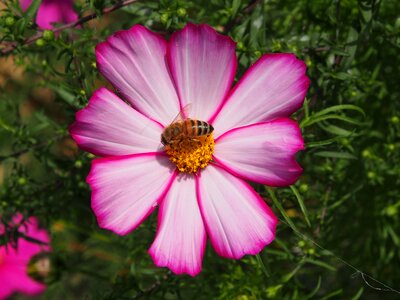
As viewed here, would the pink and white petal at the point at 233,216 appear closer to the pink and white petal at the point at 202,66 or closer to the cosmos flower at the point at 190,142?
the cosmos flower at the point at 190,142

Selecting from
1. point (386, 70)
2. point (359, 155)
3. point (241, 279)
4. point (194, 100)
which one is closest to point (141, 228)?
point (241, 279)

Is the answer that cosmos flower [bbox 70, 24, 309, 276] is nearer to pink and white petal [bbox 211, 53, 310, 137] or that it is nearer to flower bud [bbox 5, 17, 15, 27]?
pink and white petal [bbox 211, 53, 310, 137]

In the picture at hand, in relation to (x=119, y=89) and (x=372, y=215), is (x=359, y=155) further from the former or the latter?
(x=119, y=89)

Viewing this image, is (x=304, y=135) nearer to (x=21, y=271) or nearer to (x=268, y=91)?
(x=268, y=91)

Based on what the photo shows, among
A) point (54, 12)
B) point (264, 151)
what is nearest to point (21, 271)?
point (54, 12)

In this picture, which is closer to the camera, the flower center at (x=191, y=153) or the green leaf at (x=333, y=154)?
the flower center at (x=191, y=153)

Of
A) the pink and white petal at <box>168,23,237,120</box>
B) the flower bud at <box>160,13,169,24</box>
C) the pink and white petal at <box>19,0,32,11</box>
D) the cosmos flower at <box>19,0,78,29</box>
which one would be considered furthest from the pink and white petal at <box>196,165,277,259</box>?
the pink and white petal at <box>19,0,32,11</box>

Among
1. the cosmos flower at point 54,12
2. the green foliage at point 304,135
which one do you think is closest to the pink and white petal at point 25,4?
the cosmos flower at point 54,12
